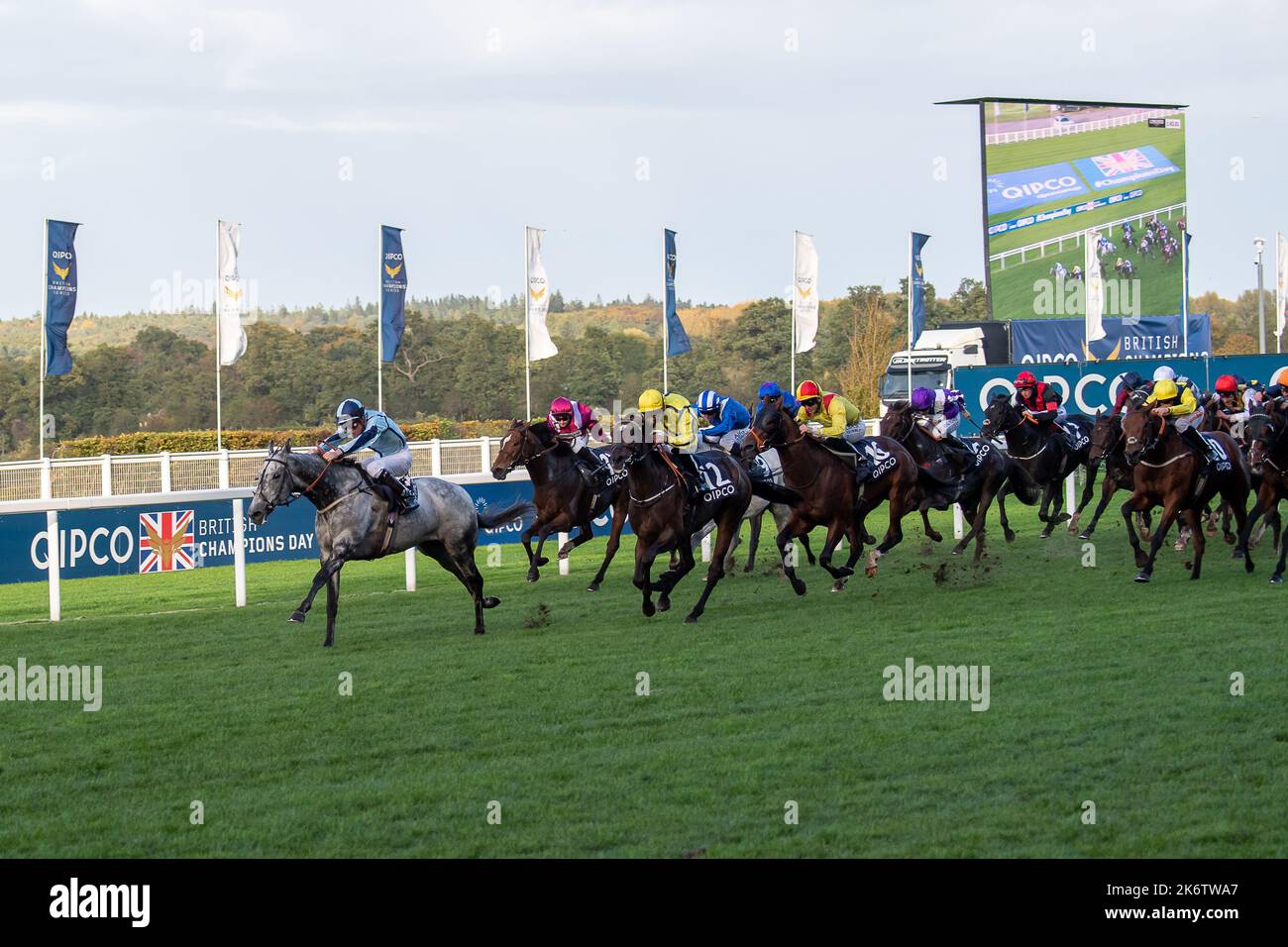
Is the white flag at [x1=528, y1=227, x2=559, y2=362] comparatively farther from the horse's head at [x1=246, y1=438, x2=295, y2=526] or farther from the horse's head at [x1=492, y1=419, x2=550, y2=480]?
the horse's head at [x1=246, y1=438, x2=295, y2=526]

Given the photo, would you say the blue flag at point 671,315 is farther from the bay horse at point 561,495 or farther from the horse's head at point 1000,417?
the bay horse at point 561,495

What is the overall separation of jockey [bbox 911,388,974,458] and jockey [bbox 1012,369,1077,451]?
1.30 meters

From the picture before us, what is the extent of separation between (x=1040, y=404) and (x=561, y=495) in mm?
5928

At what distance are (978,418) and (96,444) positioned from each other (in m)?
16.7

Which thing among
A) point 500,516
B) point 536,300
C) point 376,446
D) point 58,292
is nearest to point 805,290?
point 536,300

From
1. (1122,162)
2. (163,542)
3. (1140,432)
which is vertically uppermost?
(1122,162)

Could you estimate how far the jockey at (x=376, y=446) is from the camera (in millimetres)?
12070

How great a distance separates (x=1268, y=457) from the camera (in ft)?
46.1

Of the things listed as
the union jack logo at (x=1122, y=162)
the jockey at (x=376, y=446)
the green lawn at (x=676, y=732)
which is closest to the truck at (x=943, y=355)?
the union jack logo at (x=1122, y=162)

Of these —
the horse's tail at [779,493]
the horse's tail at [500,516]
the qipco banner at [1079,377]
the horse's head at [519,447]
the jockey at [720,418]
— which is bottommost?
the horse's tail at [500,516]

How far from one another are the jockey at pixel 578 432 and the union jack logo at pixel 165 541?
458 centimetres

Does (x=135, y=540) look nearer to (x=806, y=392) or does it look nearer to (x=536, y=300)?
(x=806, y=392)
